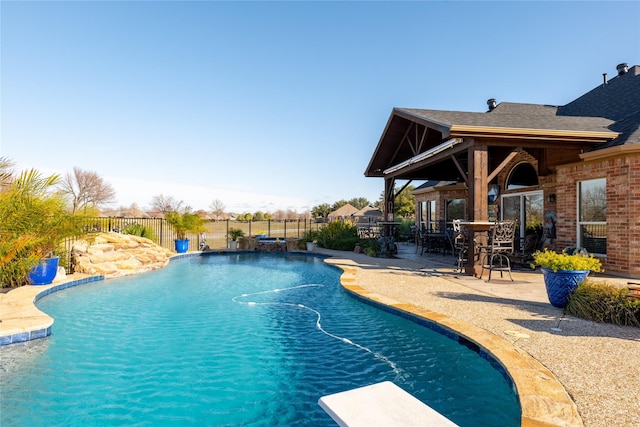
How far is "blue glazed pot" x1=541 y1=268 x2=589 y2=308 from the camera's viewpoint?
510cm

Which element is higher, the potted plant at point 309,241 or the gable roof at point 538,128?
the gable roof at point 538,128

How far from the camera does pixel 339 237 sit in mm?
16672

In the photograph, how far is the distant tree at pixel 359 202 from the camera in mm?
68062

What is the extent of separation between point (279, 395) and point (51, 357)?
120 inches

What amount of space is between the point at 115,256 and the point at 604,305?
11732mm

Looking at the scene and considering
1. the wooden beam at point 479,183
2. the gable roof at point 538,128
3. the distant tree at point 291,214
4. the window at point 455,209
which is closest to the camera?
the gable roof at point 538,128

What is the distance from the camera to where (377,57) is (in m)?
15.3

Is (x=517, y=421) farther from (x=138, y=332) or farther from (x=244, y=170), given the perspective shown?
(x=244, y=170)

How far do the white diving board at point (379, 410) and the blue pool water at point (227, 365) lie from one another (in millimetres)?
1274

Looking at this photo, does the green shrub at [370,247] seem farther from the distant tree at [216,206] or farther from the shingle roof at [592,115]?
the distant tree at [216,206]

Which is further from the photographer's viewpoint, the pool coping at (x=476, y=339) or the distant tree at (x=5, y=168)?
the distant tree at (x=5, y=168)

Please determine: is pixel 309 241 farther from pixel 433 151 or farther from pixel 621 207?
pixel 621 207

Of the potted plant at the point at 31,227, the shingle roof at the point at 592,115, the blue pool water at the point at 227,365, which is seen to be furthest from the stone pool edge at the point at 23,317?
the shingle roof at the point at 592,115

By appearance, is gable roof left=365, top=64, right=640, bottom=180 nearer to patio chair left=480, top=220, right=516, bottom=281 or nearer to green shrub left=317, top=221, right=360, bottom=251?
patio chair left=480, top=220, right=516, bottom=281
